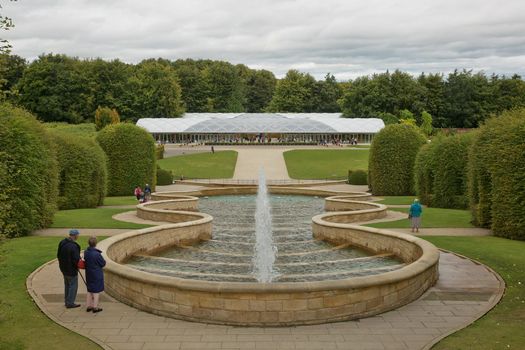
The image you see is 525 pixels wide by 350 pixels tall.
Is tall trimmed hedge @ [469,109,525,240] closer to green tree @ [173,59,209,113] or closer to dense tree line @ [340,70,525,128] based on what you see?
dense tree line @ [340,70,525,128]

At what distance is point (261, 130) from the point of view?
266ft

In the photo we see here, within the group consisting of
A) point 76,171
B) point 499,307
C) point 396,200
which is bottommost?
point 396,200

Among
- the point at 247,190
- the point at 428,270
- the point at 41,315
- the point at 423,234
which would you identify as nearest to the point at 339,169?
the point at 247,190

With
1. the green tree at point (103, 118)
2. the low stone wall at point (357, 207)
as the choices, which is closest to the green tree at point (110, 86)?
the green tree at point (103, 118)

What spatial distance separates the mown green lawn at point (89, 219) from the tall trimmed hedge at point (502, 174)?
13485 mm

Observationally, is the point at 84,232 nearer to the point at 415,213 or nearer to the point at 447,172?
the point at 415,213

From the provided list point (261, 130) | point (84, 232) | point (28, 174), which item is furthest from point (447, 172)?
point (261, 130)

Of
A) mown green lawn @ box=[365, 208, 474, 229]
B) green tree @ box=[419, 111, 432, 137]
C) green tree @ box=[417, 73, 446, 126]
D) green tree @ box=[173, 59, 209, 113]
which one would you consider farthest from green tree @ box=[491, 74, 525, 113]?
mown green lawn @ box=[365, 208, 474, 229]

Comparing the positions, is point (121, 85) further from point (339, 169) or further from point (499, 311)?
point (499, 311)

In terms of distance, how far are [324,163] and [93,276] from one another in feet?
152

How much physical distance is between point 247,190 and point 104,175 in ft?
30.4

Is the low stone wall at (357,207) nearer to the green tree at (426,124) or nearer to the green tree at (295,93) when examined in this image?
the green tree at (426,124)

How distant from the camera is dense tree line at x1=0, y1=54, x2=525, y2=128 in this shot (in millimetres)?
79125

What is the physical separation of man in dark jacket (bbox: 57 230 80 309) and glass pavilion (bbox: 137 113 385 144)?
68623 millimetres
